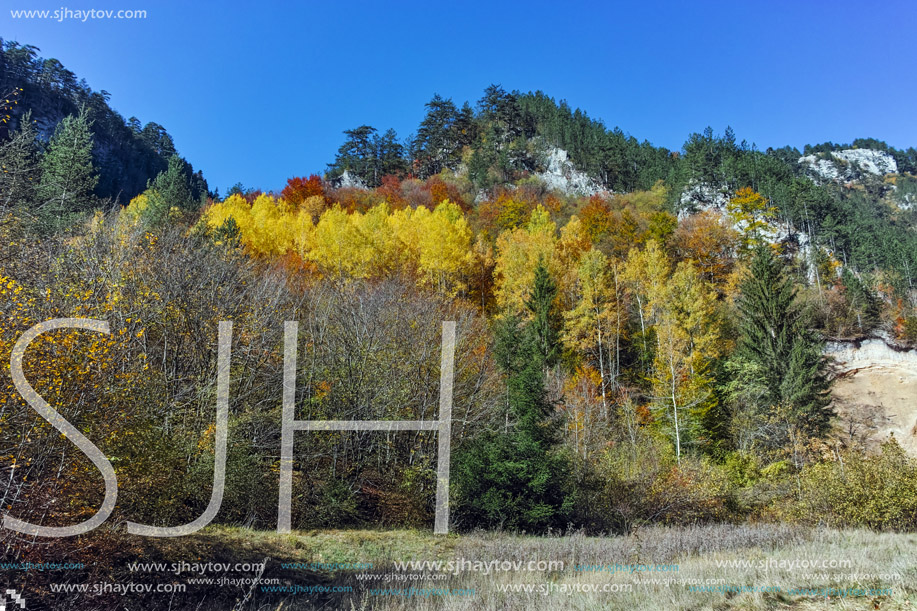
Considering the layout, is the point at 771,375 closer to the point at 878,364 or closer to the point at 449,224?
the point at 878,364

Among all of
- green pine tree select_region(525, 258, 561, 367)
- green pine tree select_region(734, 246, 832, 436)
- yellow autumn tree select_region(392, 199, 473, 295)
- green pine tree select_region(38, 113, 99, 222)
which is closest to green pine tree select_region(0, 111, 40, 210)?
green pine tree select_region(38, 113, 99, 222)

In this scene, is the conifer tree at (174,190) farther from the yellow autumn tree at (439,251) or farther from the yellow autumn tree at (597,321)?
the yellow autumn tree at (597,321)

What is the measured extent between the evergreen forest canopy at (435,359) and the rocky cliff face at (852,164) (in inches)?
5586

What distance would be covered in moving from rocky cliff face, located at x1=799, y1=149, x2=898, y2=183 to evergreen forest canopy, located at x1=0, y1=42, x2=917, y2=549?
466ft

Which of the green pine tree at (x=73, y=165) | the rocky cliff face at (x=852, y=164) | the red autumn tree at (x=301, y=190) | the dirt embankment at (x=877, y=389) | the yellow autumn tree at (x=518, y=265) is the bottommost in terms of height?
the dirt embankment at (x=877, y=389)

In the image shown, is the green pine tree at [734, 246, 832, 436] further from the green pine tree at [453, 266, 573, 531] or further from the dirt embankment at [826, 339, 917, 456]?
the green pine tree at [453, 266, 573, 531]

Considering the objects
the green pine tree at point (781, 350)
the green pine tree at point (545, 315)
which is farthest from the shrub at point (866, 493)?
the green pine tree at point (545, 315)

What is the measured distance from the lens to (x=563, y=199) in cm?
6347

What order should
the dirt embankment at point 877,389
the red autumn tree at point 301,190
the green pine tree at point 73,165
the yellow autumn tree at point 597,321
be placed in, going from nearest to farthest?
the green pine tree at point 73,165 → the dirt embankment at point 877,389 → the yellow autumn tree at point 597,321 → the red autumn tree at point 301,190

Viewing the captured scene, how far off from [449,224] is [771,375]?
23214 millimetres

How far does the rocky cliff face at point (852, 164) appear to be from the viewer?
159375mm

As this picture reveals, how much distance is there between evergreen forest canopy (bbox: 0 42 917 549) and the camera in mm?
7808

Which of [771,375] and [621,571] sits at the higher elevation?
[771,375]

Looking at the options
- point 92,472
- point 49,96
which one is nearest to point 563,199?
point 92,472
